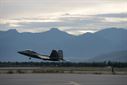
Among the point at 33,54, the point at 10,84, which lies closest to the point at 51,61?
the point at 33,54

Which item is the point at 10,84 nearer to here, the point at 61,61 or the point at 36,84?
the point at 36,84

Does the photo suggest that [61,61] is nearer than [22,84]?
No

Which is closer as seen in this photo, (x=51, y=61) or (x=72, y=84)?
(x=72, y=84)

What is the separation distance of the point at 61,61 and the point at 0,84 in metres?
98.2

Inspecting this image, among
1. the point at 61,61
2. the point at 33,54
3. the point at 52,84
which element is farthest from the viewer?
the point at 33,54

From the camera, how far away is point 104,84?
3500 cm

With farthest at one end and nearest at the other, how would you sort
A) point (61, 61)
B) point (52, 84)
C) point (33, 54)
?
point (33, 54)
point (61, 61)
point (52, 84)

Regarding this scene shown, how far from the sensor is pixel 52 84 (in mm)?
34469

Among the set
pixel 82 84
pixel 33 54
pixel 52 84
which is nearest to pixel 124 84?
pixel 82 84

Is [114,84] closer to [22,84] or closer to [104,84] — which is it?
[104,84]

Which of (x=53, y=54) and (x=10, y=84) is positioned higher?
(x=53, y=54)

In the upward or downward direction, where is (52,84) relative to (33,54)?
downward

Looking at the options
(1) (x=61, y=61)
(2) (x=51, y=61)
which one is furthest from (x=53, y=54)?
(2) (x=51, y=61)

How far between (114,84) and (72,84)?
3.11 m
